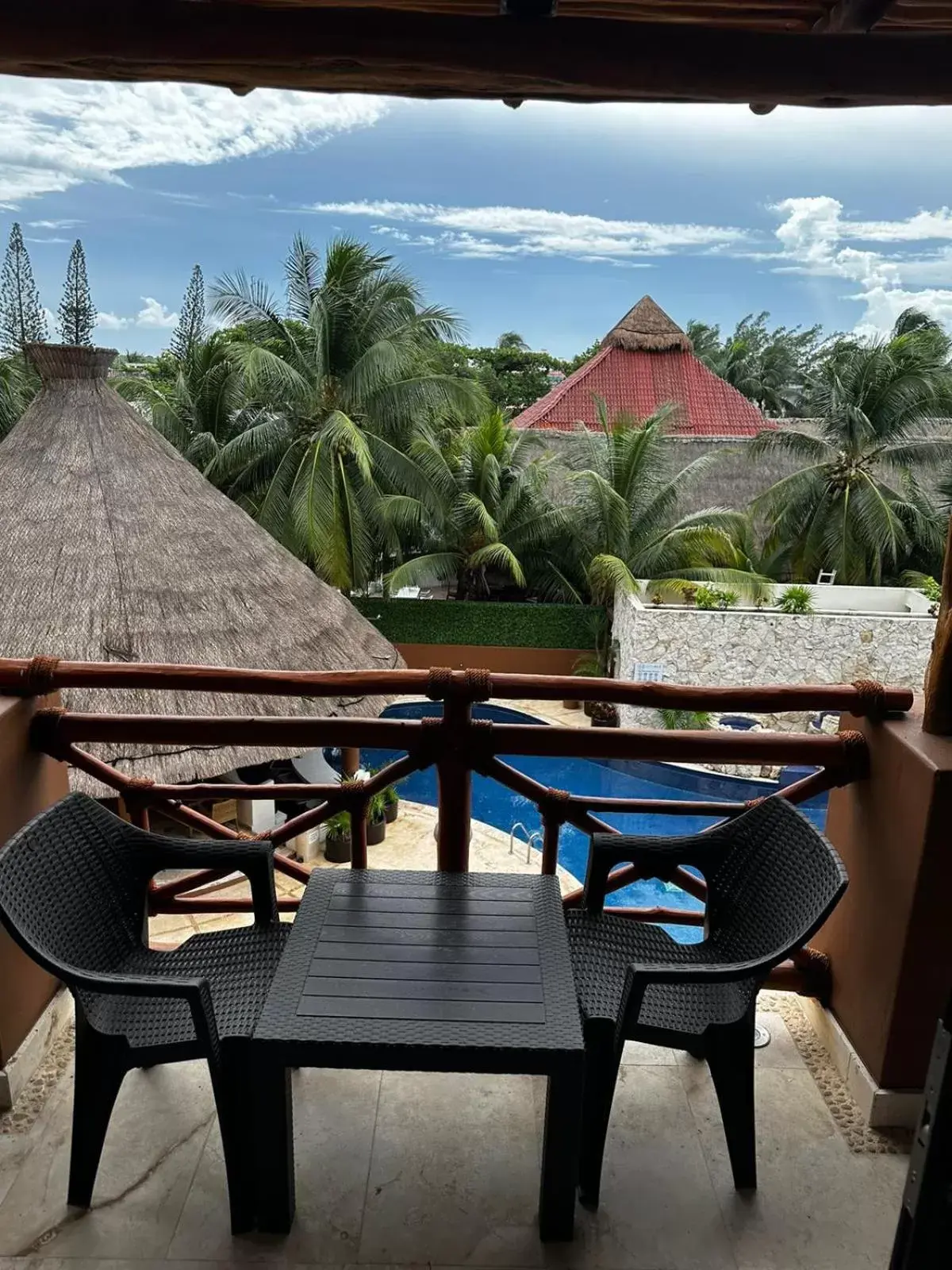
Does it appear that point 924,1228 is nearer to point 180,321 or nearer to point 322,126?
point 180,321

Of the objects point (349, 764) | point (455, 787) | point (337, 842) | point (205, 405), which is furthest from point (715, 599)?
point (455, 787)

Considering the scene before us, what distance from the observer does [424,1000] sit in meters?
1.64

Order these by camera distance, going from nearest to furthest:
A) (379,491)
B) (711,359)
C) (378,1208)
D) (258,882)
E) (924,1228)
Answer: (924,1228) < (378,1208) < (258,882) < (379,491) < (711,359)

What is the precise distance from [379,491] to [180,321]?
12378 millimetres

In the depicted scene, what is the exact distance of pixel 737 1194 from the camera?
6.23 ft

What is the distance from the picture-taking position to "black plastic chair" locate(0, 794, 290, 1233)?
164 centimetres

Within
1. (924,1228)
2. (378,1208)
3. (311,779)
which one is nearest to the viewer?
(924,1228)

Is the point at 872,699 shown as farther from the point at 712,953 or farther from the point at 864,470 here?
the point at 864,470

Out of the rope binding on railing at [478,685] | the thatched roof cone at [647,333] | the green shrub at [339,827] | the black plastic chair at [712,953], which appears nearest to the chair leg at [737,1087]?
the black plastic chair at [712,953]

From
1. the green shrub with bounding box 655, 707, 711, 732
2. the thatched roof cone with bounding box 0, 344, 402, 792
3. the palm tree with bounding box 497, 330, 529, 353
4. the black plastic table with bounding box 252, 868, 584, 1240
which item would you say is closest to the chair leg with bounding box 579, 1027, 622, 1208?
the black plastic table with bounding box 252, 868, 584, 1240

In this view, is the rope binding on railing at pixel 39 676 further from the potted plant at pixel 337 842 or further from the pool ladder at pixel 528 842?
the potted plant at pixel 337 842

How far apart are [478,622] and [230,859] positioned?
1217 cm

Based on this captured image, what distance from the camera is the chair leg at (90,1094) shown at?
1.69 meters

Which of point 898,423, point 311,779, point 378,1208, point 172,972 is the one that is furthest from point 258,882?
point 898,423
